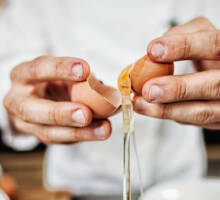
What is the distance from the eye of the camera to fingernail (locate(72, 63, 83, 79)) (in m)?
0.48

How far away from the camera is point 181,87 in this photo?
46cm

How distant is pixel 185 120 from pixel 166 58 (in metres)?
0.13

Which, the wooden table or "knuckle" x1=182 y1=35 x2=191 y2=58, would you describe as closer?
"knuckle" x1=182 y1=35 x2=191 y2=58

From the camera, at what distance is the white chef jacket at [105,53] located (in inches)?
33.6

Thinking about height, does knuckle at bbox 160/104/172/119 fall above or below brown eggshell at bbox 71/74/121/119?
below

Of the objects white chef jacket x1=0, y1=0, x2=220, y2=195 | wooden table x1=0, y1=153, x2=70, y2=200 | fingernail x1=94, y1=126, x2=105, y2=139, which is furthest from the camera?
wooden table x1=0, y1=153, x2=70, y2=200

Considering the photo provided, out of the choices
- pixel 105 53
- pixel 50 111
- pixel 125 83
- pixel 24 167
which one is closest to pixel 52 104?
pixel 50 111

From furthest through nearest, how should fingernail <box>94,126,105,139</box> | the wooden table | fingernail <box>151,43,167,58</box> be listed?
the wooden table → fingernail <box>94,126,105,139</box> → fingernail <box>151,43,167,58</box>

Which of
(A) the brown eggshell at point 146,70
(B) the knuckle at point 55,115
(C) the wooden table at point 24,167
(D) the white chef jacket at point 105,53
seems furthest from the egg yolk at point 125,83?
(C) the wooden table at point 24,167

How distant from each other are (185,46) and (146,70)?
0.06 meters

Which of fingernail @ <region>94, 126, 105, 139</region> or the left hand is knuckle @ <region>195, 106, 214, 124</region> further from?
fingernail @ <region>94, 126, 105, 139</region>

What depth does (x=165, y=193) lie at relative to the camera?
0.62 m

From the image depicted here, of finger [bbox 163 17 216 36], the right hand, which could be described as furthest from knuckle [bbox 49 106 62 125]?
finger [bbox 163 17 216 36]

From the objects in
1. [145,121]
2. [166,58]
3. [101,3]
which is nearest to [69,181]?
[145,121]
